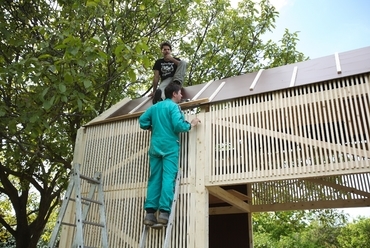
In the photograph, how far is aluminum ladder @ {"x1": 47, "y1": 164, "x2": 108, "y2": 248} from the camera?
4.21 metres

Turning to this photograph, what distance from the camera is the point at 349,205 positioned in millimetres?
5527

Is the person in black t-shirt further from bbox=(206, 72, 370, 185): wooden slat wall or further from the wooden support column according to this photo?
bbox=(206, 72, 370, 185): wooden slat wall

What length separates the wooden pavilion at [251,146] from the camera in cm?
400

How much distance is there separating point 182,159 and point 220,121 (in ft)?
2.44

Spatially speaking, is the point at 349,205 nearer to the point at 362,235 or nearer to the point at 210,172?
the point at 210,172

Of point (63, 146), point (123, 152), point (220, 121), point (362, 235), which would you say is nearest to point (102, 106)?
point (63, 146)

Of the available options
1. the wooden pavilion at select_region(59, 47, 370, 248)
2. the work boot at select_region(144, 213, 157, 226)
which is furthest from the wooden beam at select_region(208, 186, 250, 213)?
the work boot at select_region(144, 213, 157, 226)

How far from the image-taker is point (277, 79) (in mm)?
5039

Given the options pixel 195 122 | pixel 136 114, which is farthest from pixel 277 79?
pixel 136 114

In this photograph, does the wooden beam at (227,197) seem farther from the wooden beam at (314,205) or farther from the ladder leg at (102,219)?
the ladder leg at (102,219)

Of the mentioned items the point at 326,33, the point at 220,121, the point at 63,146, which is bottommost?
the point at 220,121

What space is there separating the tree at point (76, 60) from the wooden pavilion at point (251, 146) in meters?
0.99

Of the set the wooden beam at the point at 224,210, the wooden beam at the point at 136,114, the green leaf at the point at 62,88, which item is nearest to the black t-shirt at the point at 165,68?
the wooden beam at the point at 136,114

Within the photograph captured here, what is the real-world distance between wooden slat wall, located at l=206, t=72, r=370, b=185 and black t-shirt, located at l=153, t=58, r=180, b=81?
169 centimetres
